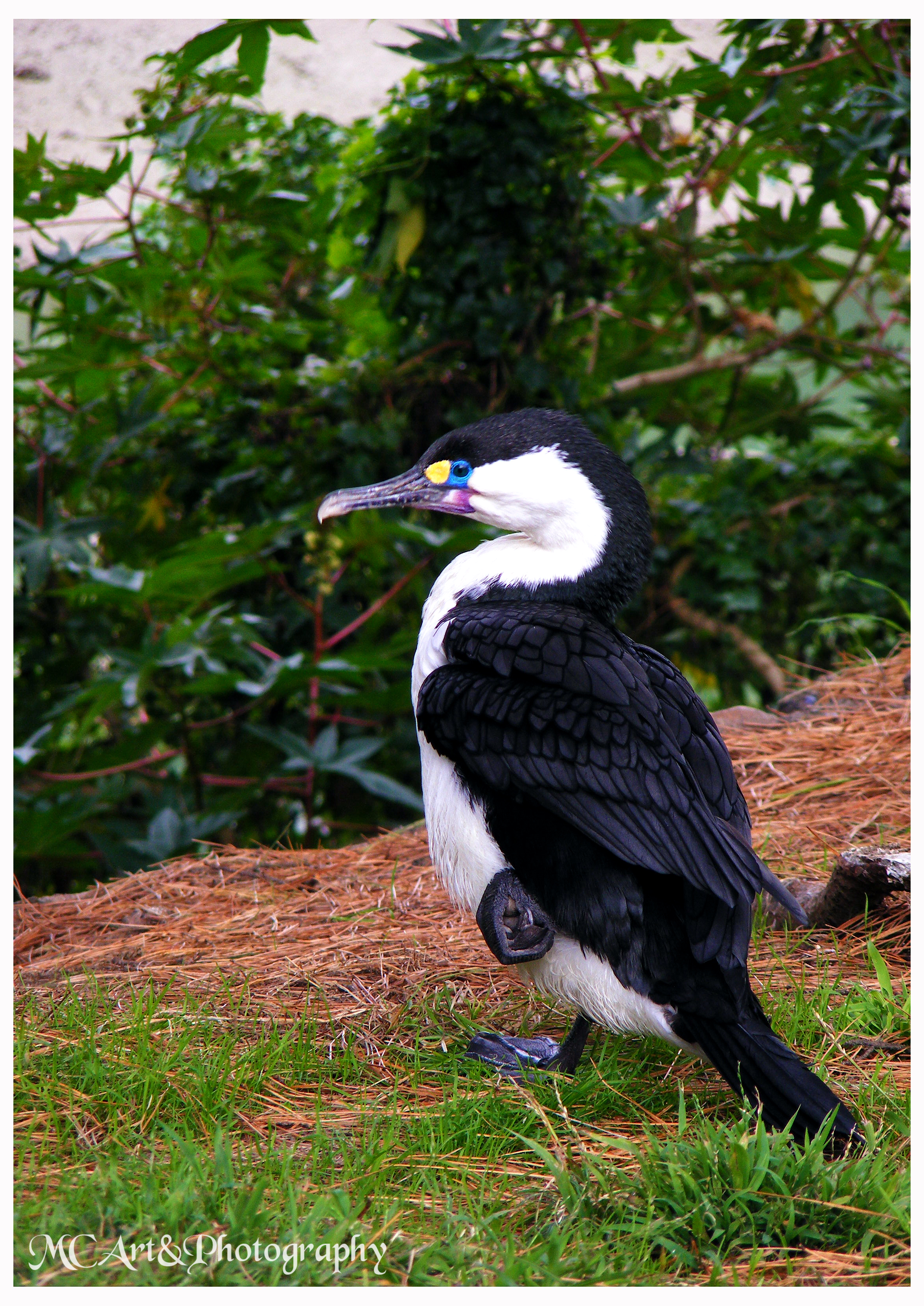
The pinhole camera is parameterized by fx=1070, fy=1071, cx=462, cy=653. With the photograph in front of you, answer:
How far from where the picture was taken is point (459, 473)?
2270mm

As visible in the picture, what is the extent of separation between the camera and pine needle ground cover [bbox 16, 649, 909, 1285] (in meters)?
1.42

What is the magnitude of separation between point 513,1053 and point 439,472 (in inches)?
46.4

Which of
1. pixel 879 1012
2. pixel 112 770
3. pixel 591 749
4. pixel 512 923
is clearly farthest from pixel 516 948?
pixel 112 770

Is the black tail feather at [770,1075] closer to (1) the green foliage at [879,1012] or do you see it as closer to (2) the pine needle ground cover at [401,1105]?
(2) the pine needle ground cover at [401,1105]

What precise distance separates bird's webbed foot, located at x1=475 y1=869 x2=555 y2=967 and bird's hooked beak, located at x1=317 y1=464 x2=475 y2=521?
79cm

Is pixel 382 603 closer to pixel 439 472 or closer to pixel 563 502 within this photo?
pixel 439 472

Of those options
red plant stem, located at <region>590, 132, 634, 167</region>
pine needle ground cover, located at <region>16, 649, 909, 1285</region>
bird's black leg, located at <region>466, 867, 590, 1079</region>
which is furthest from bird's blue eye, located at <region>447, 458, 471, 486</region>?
red plant stem, located at <region>590, 132, 634, 167</region>

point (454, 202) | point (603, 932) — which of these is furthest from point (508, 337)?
point (603, 932)

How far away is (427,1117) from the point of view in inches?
69.5

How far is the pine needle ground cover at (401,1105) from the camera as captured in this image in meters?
1.42

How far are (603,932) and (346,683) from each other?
7.16 ft

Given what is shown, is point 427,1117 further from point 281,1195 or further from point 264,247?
point 264,247

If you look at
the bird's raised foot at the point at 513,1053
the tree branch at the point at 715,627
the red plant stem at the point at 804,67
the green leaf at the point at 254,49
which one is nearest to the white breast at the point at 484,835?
the bird's raised foot at the point at 513,1053

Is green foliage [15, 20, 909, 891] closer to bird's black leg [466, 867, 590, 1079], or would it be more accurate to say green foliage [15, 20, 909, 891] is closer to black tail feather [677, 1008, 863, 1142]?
bird's black leg [466, 867, 590, 1079]
